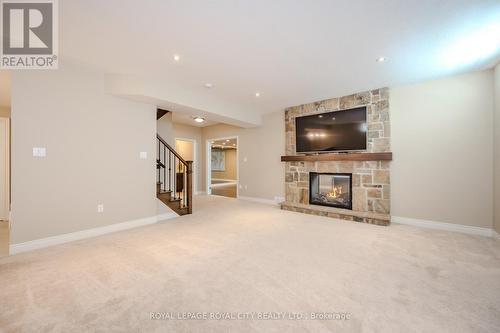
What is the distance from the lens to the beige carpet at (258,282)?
59.1 inches

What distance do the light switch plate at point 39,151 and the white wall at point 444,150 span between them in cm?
579

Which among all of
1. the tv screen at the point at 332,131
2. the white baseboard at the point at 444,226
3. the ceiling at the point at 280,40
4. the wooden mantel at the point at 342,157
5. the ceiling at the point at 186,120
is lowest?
the white baseboard at the point at 444,226

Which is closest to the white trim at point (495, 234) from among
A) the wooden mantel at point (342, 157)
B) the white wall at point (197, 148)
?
the wooden mantel at point (342, 157)

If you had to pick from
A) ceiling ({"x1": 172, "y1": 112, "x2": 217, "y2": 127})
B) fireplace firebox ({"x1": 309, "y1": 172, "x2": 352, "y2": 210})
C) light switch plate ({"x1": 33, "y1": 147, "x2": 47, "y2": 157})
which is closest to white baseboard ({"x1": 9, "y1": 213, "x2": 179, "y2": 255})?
light switch plate ({"x1": 33, "y1": 147, "x2": 47, "y2": 157})

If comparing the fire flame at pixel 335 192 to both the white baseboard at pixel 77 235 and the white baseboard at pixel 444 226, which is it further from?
the white baseboard at pixel 77 235

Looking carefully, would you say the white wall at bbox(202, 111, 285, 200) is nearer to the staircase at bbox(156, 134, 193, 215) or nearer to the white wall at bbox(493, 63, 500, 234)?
the staircase at bbox(156, 134, 193, 215)

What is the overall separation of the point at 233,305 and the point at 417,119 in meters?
4.37

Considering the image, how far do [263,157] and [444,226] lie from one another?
4183 mm

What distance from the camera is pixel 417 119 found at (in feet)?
12.7

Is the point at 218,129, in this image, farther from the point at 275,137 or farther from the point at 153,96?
the point at 153,96

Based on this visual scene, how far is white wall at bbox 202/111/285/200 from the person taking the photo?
591 centimetres

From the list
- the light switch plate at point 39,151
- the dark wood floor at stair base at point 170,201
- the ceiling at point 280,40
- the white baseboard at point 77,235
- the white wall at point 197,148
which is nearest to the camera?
the ceiling at point 280,40

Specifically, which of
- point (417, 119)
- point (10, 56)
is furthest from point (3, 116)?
point (417, 119)

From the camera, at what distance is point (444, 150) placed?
11.9 ft
